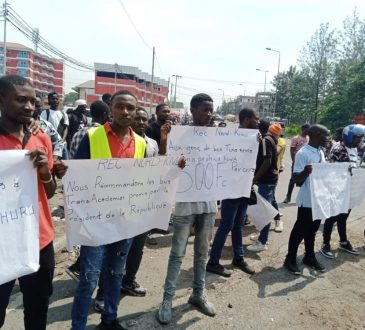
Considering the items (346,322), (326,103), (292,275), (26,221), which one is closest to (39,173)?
(26,221)

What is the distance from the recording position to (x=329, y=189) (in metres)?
4.85

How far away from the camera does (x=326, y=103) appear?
36531 millimetres

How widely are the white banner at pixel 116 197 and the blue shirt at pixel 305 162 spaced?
1904 millimetres

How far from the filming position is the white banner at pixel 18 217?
86.4 inches

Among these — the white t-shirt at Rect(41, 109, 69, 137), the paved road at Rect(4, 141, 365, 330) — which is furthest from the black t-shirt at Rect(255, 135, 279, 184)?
the white t-shirt at Rect(41, 109, 69, 137)

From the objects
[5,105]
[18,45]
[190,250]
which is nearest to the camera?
[5,105]

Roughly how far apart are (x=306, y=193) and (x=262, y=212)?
31.4 inches

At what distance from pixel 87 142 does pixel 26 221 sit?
0.76m

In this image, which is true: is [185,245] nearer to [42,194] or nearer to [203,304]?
[203,304]

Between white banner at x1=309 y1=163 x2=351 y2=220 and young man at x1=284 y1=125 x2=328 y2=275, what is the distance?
3.2 inches

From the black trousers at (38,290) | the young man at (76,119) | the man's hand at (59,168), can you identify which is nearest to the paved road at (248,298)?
the black trousers at (38,290)

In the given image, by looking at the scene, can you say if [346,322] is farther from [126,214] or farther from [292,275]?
[126,214]

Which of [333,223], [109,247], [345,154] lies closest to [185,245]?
[109,247]

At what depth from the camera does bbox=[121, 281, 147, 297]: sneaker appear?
12.6 ft
